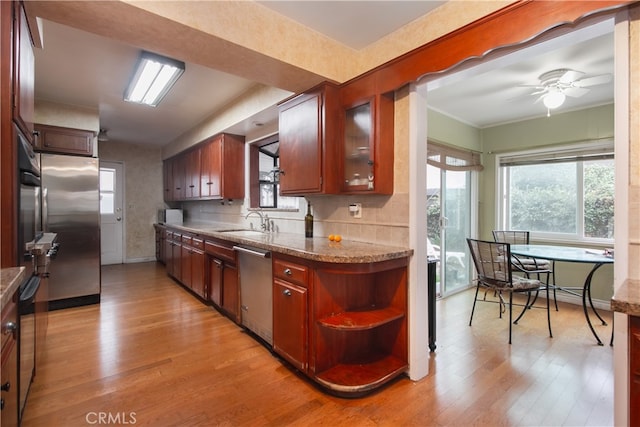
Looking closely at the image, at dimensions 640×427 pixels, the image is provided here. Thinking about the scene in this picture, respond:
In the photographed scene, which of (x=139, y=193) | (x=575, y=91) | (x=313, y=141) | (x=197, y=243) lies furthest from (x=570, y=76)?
(x=139, y=193)

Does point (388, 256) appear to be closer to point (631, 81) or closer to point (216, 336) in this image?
point (631, 81)

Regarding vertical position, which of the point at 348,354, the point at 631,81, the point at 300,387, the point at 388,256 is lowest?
the point at 300,387

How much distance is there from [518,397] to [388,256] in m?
1.22

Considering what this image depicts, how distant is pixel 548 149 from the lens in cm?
420

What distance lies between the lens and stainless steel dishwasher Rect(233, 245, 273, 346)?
2535 millimetres


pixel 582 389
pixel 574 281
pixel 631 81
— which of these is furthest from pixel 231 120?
pixel 574 281

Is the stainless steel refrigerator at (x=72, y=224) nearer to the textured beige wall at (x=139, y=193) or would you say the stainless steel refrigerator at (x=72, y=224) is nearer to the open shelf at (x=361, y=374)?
the textured beige wall at (x=139, y=193)

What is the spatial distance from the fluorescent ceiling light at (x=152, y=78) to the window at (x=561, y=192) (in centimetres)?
458

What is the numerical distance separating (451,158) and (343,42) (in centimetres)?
265

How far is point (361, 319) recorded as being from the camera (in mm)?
2064

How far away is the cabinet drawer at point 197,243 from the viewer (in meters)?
3.72

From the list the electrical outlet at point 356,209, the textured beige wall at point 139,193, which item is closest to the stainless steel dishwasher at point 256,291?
the electrical outlet at point 356,209

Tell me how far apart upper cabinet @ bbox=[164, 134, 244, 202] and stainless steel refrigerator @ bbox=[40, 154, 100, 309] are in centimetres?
139

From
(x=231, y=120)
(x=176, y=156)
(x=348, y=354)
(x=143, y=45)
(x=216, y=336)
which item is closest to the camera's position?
(x=143, y=45)
